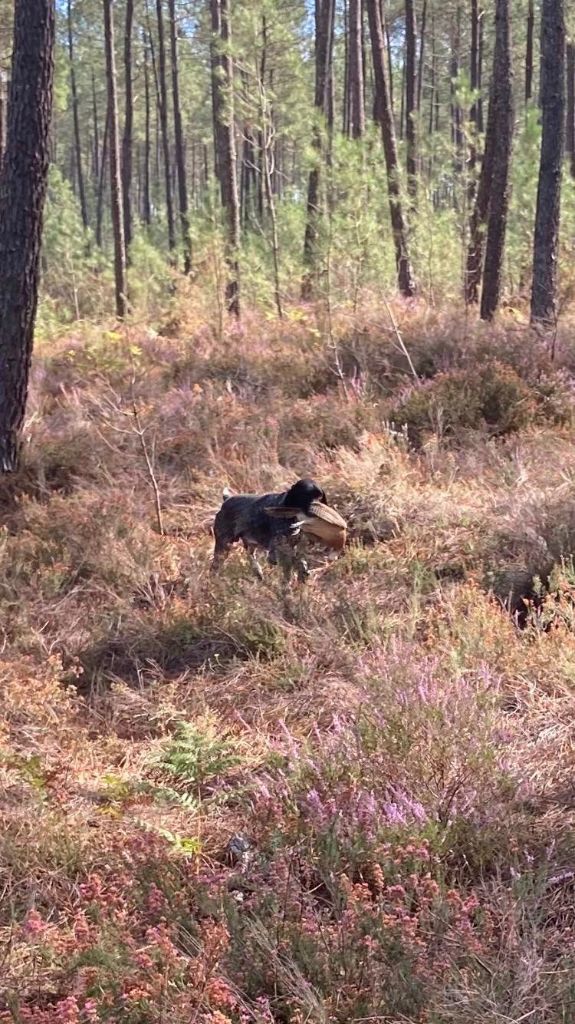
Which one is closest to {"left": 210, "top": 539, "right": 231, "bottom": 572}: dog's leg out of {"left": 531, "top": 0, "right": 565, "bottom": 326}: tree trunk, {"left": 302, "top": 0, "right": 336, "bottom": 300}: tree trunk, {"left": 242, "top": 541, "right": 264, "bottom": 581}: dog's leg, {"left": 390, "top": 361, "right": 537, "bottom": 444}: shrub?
{"left": 242, "top": 541, "right": 264, "bottom": 581}: dog's leg

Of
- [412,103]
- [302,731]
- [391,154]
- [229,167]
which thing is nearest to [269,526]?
[302,731]

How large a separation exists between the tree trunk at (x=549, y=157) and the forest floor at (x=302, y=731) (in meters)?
2.70

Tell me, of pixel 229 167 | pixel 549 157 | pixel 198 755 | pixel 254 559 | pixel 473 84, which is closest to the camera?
pixel 198 755

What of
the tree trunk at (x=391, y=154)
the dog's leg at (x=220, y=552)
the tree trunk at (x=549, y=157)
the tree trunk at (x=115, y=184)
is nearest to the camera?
the dog's leg at (x=220, y=552)

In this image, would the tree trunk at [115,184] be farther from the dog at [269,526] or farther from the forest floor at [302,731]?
the dog at [269,526]

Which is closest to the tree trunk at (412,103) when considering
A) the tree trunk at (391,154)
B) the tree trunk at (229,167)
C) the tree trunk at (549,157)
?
the tree trunk at (391,154)

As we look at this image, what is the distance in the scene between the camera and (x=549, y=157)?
8797 mm

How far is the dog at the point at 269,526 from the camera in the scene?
14.5ft

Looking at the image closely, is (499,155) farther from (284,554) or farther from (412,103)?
(412,103)

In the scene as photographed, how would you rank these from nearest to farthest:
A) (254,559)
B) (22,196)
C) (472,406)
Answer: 1. (254,559)
2. (22,196)
3. (472,406)

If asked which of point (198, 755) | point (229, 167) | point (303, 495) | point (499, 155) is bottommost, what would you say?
point (198, 755)

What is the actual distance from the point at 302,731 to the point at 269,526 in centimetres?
146

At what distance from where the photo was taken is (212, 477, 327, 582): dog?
4430 millimetres

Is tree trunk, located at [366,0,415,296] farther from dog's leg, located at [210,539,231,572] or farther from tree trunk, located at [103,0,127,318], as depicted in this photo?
dog's leg, located at [210,539,231,572]
